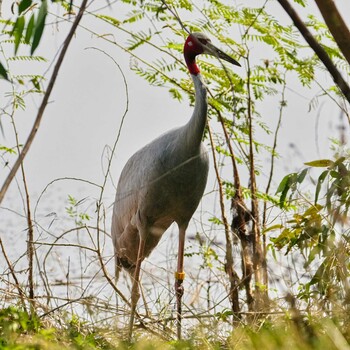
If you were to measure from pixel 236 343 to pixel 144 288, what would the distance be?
6.18 feet

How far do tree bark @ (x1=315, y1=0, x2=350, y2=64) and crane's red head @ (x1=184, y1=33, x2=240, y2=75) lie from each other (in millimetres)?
3685

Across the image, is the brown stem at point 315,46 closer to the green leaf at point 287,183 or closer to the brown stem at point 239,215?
the green leaf at point 287,183

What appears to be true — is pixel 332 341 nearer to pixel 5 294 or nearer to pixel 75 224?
pixel 5 294

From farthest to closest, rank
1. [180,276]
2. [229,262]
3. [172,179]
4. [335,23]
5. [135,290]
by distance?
1. [180,276]
2. [172,179]
3. [229,262]
4. [135,290]
5. [335,23]

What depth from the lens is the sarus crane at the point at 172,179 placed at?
7.70m

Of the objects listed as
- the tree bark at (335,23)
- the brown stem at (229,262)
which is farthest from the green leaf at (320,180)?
the tree bark at (335,23)

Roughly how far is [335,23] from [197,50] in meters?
4.13

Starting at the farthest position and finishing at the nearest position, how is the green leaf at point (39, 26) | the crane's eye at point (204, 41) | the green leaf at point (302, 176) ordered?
the crane's eye at point (204, 41), the green leaf at point (302, 176), the green leaf at point (39, 26)

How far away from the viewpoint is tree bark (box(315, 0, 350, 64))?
4031 millimetres

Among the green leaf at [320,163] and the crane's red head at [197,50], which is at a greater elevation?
the crane's red head at [197,50]

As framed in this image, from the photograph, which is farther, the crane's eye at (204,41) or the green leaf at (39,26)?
the crane's eye at (204,41)

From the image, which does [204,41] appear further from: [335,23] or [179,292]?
[335,23]

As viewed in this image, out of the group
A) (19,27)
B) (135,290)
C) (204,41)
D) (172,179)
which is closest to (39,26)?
A: (19,27)

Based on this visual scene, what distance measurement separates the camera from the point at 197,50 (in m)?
8.11
